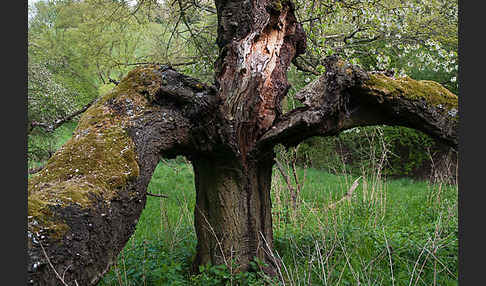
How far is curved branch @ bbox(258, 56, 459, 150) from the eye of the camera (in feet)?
10.8

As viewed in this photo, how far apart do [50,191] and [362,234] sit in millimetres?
3444

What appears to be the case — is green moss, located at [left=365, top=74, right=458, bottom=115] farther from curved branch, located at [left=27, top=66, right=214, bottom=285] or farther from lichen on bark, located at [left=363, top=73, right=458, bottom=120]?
curved branch, located at [left=27, top=66, right=214, bottom=285]

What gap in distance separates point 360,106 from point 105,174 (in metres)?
2.38

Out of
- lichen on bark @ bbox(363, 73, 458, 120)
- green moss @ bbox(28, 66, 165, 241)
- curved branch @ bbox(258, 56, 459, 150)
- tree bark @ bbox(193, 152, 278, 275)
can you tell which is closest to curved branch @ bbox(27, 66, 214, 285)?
green moss @ bbox(28, 66, 165, 241)

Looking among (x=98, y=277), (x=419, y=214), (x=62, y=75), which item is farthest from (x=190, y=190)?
(x=62, y=75)

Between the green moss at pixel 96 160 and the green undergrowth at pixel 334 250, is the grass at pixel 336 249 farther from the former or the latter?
the green moss at pixel 96 160

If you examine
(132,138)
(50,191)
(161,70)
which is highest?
(161,70)

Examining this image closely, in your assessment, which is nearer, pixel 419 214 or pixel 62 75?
pixel 419 214

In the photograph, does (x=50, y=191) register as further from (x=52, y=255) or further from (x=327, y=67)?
(x=327, y=67)

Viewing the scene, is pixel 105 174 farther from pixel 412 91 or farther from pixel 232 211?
pixel 412 91

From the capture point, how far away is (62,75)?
65.8ft

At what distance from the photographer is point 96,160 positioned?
8.30 ft

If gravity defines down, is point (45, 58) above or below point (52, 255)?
above

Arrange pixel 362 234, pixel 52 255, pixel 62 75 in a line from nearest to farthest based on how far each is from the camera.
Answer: pixel 52 255, pixel 362 234, pixel 62 75
